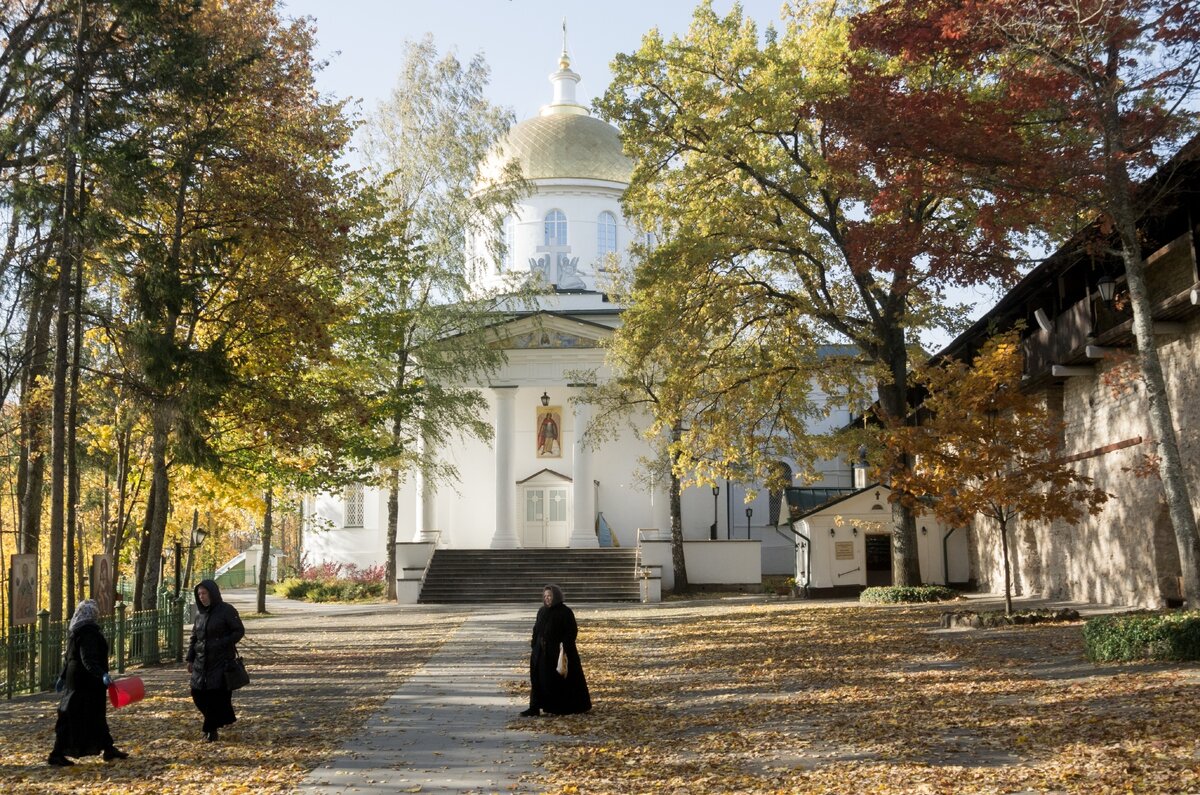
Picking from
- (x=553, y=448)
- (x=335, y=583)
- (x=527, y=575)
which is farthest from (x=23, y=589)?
(x=553, y=448)

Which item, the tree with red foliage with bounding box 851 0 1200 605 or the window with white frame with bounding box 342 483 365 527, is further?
the window with white frame with bounding box 342 483 365 527

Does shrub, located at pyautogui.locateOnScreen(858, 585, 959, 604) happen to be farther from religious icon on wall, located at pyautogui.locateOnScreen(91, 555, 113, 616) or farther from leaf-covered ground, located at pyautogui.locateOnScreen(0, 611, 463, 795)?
religious icon on wall, located at pyautogui.locateOnScreen(91, 555, 113, 616)

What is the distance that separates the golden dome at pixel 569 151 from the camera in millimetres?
49000

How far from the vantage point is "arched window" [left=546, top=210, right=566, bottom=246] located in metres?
48.9

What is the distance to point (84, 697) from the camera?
10.5 metres

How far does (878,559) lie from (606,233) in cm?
1940

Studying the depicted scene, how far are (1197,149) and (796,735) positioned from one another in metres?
8.99

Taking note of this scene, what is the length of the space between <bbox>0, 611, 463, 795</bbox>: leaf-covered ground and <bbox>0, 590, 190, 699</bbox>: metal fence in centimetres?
39

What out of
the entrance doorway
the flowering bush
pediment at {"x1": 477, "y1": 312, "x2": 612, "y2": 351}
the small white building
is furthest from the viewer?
pediment at {"x1": 477, "y1": 312, "x2": 612, "y2": 351}

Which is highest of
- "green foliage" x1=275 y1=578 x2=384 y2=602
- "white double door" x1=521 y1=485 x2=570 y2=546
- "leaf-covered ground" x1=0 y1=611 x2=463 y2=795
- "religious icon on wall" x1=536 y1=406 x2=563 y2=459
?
"religious icon on wall" x1=536 y1=406 x2=563 y2=459

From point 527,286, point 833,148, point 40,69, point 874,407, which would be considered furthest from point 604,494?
point 40,69

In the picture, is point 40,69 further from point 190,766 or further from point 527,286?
point 527,286

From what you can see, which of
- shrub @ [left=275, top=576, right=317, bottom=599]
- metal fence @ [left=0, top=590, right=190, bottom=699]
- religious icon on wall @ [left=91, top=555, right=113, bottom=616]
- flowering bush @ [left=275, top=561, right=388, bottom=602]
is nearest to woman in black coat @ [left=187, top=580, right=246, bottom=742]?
metal fence @ [left=0, top=590, right=190, bottom=699]

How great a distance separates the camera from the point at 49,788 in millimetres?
9422
